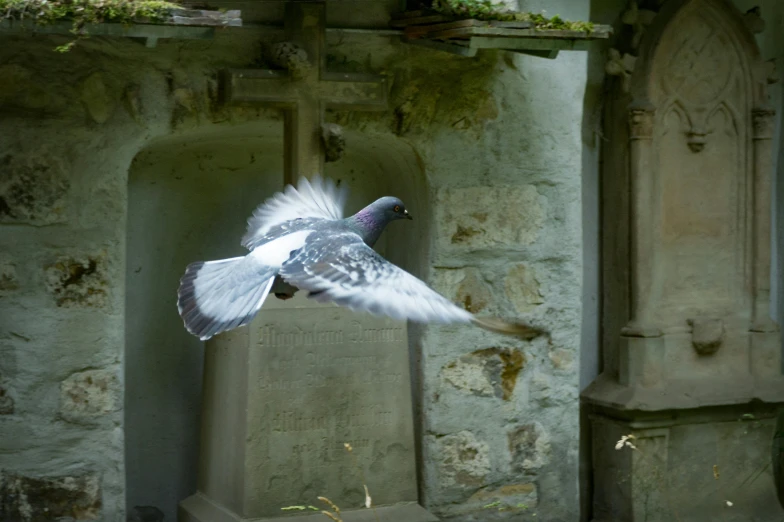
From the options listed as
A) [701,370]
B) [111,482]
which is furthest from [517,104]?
[111,482]

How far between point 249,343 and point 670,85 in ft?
7.37

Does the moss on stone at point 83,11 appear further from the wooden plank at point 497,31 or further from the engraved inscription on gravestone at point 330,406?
the engraved inscription on gravestone at point 330,406

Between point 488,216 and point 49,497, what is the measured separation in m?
1.86

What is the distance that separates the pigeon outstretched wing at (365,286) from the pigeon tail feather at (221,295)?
9 cm

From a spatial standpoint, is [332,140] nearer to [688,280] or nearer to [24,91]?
[24,91]

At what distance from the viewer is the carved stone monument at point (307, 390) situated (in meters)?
4.27

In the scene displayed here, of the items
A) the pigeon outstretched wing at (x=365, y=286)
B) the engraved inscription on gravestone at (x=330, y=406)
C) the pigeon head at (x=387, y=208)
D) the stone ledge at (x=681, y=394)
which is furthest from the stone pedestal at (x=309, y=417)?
the stone ledge at (x=681, y=394)

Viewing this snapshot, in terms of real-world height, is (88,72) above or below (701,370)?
above

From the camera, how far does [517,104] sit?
4.83 meters

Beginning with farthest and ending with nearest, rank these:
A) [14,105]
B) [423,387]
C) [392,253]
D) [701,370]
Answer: [701,370] → [392,253] → [423,387] → [14,105]

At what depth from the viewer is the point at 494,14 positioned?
435 cm

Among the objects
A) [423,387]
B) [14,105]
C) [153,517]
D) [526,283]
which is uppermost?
[14,105]

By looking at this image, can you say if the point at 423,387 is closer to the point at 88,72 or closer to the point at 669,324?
the point at 669,324

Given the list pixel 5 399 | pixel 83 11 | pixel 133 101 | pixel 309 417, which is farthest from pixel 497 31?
pixel 5 399
